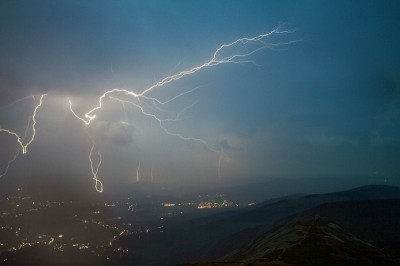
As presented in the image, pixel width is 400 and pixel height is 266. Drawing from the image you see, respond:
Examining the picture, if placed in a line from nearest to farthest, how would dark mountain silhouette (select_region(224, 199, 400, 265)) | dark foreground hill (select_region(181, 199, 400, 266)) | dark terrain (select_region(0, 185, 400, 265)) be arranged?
dark foreground hill (select_region(181, 199, 400, 266))
dark mountain silhouette (select_region(224, 199, 400, 265))
dark terrain (select_region(0, 185, 400, 265))

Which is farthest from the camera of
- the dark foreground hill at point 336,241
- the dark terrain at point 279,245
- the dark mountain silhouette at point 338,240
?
the dark terrain at point 279,245

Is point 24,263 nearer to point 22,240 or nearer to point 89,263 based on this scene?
point 89,263

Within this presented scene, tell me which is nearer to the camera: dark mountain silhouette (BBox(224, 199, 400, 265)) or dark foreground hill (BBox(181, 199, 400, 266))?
dark foreground hill (BBox(181, 199, 400, 266))

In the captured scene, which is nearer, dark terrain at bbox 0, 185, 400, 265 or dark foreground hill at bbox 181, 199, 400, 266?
A: dark foreground hill at bbox 181, 199, 400, 266

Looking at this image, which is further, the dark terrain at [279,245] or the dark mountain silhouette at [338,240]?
the dark terrain at [279,245]

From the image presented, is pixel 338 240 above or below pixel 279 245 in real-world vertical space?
above

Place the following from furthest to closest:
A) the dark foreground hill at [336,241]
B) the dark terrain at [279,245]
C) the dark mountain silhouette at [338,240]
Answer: the dark terrain at [279,245]
the dark mountain silhouette at [338,240]
the dark foreground hill at [336,241]

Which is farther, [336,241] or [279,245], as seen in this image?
[279,245]

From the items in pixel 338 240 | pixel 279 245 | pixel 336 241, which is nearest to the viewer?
pixel 336 241

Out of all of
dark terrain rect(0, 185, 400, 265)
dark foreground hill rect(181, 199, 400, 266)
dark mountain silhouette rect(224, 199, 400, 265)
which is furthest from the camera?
dark terrain rect(0, 185, 400, 265)

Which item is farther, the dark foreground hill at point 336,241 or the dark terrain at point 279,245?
the dark terrain at point 279,245

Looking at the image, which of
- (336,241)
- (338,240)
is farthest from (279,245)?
(338,240)

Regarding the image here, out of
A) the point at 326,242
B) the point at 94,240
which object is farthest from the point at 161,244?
the point at 326,242

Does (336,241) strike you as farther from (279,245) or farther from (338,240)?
(279,245)
